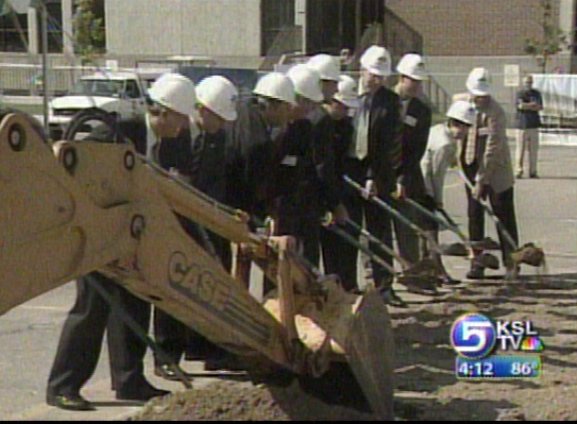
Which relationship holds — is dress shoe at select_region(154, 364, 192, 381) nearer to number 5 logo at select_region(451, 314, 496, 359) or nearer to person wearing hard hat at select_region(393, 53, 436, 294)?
number 5 logo at select_region(451, 314, 496, 359)

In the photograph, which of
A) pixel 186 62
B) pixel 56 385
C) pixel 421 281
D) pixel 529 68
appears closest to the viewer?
pixel 56 385

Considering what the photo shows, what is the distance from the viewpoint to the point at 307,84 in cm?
843

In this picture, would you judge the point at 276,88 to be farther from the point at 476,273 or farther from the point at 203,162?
the point at 476,273

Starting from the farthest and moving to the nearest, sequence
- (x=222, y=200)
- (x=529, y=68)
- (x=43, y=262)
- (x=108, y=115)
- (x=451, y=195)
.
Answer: (x=529, y=68) → (x=451, y=195) → (x=222, y=200) → (x=108, y=115) → (x=43, y=262)

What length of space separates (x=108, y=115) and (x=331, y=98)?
3536mm

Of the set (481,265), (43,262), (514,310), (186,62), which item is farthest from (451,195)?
(186,62)

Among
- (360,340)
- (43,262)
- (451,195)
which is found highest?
(43,262)

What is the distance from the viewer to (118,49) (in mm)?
47250

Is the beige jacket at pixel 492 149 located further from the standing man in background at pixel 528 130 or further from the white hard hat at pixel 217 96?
the standing man in background at pixel 528 130

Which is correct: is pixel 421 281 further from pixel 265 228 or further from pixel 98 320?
pixel 98 320

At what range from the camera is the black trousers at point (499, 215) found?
1136cm

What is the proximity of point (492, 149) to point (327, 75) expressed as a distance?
89.9 inches

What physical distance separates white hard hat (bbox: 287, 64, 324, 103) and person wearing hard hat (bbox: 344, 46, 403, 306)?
4.78 ft

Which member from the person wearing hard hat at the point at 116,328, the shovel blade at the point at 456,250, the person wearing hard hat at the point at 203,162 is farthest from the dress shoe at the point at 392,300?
the person wearing hard hat at the point at 116,328
